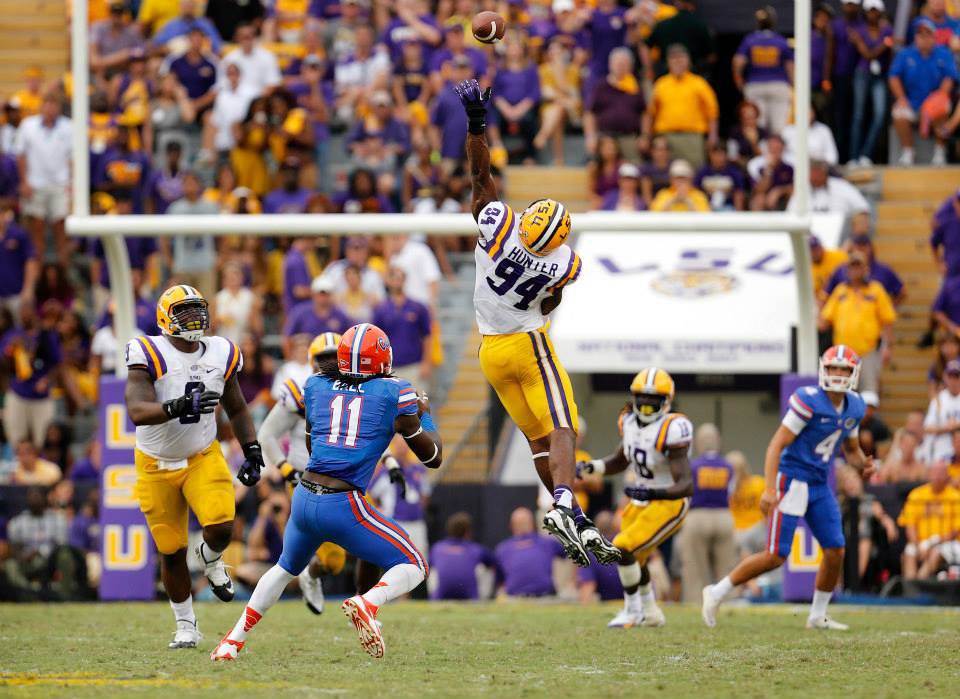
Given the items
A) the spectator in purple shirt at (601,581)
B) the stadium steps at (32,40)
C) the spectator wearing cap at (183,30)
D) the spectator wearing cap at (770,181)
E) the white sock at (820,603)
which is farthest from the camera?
the stadium steps at (32,40)

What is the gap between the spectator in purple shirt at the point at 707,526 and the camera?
44.7 ft

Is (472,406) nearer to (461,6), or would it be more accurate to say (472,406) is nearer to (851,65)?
(461,6)

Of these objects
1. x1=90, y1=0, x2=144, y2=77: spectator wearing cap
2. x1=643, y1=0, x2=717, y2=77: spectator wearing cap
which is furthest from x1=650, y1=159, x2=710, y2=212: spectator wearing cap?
x1=90, y1=0, x2=144, y2=77: spectator wearing cap

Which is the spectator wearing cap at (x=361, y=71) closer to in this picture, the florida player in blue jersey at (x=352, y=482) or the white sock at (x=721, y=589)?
the white sock at (x=721, y=589)

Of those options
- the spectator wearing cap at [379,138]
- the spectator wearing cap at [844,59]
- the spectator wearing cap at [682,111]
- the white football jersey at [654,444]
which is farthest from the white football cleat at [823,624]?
the spectator wearing cap at [379,138]

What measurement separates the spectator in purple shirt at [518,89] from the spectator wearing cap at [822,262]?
272cm

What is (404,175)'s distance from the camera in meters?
16.3

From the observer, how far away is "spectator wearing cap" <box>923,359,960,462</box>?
1434 centimetres

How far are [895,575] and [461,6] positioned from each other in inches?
251

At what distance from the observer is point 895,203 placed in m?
16.9

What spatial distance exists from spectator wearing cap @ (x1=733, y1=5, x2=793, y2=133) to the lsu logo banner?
17.0ft

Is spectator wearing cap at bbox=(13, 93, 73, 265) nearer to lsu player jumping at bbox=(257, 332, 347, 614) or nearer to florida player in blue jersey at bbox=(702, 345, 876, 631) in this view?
lsu player jumping at bbox=(257, 332, 347, 614)

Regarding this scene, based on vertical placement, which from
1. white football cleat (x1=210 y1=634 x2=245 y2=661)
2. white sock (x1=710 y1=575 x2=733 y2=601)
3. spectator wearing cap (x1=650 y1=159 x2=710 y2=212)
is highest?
spectator wearing cap (x1=650 y1=159 x2=710 y2=212)

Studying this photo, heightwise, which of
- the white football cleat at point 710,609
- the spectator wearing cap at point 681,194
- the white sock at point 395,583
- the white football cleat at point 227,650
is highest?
the spectator wearing cap at point 681,194
